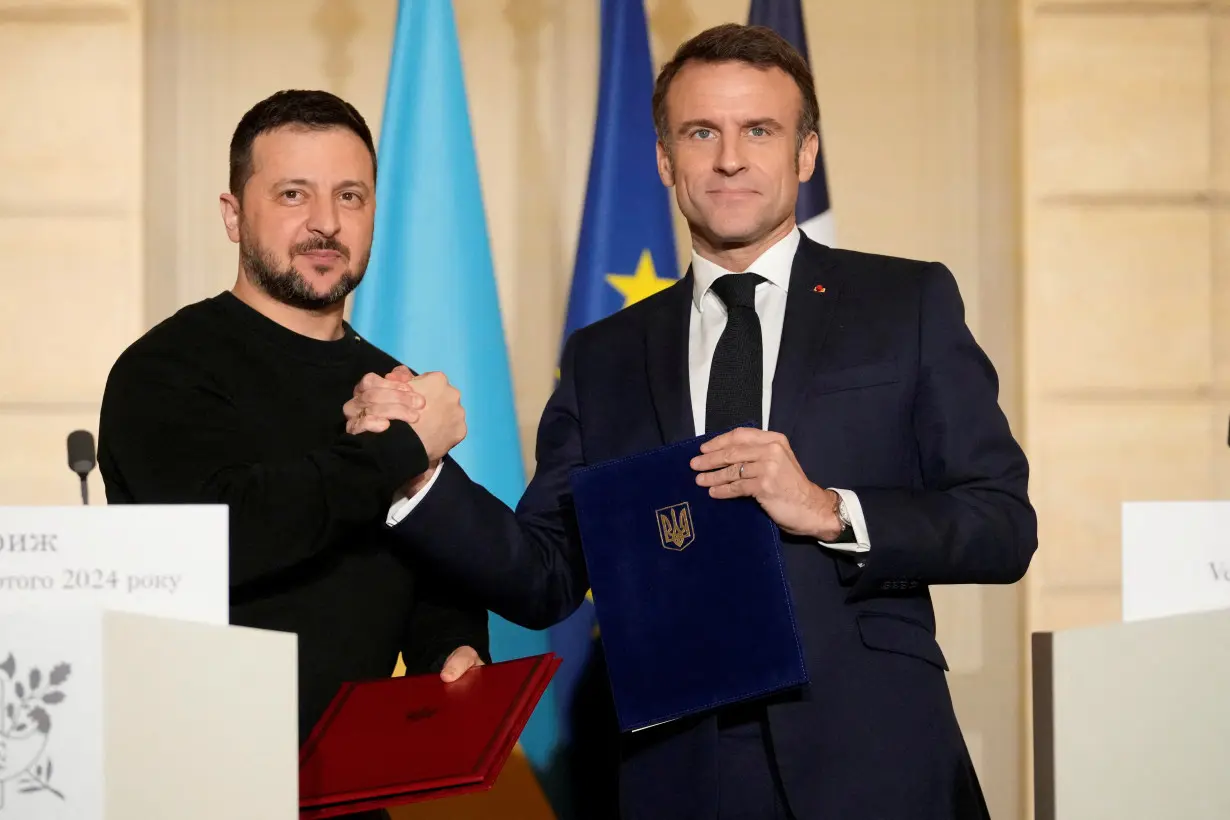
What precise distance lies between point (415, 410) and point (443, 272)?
1.72m

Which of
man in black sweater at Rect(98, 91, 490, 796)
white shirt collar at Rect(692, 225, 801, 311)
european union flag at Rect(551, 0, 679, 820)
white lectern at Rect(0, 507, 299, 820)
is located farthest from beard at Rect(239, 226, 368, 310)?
european union flag at Rect(551, 0, 679, 820)

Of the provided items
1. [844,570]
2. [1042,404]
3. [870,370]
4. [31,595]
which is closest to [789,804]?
[844,570]

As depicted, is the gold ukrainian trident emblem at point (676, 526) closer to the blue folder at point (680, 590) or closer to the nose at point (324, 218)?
the blue folder at point (680, 590)

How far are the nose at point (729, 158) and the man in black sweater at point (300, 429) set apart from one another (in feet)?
1.94

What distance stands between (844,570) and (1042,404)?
238cm

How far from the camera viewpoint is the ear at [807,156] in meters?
2.43

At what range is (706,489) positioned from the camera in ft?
6.58

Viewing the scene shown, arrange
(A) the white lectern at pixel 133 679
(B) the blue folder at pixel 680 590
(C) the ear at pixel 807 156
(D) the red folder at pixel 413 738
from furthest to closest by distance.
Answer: (C) the ear at pixel 807 156 < (B) the blue folder at pixel 680 590 < (D) the red folder at pixel 413 738 < (A) the white lectern at pixel 133 679

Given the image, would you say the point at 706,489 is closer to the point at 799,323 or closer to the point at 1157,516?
the point at 799,323

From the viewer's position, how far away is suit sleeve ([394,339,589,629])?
2279 mm

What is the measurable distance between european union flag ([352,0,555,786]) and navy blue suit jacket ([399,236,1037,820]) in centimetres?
145

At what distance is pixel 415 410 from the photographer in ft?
7.39

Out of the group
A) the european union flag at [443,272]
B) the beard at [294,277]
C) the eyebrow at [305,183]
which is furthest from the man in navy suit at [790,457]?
the european union flag at [443,272]

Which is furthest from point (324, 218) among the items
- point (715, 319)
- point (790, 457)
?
Result: point (790, 457)
